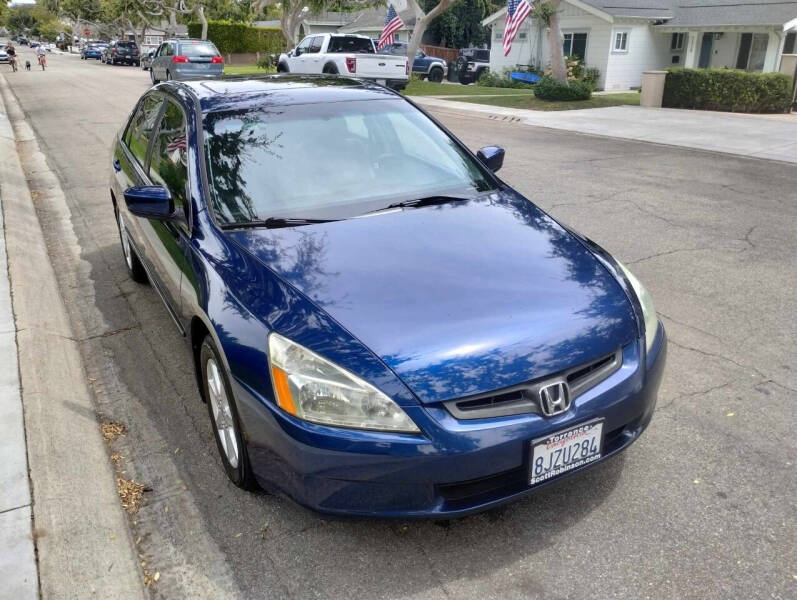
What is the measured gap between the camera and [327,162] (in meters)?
3.78

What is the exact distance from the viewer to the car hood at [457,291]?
2.52 metres

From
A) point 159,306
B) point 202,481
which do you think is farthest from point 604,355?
point 159,306

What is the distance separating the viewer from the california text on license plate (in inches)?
99.1

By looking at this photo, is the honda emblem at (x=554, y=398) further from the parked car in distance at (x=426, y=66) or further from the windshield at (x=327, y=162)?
the parked car in distance at (x=426, y=66)

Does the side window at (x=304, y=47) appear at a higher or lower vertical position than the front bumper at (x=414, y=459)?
higher

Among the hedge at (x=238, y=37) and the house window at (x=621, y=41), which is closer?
the house window at (x=621, y=41)

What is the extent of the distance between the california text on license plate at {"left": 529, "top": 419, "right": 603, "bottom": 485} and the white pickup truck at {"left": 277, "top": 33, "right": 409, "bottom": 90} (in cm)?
1895

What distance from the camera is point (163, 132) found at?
442cm

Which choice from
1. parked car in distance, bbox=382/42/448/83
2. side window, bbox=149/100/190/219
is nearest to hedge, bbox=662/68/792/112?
parked car in distance, bbox=382/42/448/83

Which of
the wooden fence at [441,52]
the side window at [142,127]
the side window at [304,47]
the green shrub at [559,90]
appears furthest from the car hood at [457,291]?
the wooden fence at [441,52]

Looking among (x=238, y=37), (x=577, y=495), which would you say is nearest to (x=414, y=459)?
(x=577, y=495)

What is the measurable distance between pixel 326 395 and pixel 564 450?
0.91 metres

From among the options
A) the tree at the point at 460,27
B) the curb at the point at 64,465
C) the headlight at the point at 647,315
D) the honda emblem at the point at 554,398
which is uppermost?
the tree at the point at 460,27

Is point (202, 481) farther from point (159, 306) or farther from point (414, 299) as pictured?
point (159, 306)
